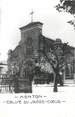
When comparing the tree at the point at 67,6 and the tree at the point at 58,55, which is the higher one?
the tree at the point at 67,6

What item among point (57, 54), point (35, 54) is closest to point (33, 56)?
point (35, 54)

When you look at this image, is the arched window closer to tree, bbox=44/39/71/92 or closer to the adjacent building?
the adjacent building

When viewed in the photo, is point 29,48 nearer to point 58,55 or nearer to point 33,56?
point 33,56

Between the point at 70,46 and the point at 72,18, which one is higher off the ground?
the point at 72,18

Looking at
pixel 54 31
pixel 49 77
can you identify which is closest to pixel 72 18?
pixel 54 31

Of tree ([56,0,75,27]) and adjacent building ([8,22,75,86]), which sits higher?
tree ([56,0,75,27])

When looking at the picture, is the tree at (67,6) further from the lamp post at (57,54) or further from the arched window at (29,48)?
the arched window at (29,48)

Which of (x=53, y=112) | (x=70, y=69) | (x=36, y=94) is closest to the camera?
(x=53, y=112)

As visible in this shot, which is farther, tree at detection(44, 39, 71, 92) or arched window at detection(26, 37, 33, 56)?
arched window at detection(26, 37, 33, 56)

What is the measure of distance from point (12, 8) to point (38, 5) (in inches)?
11.0

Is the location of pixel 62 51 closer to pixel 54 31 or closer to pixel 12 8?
pixel 54 31

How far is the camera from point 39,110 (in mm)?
2996

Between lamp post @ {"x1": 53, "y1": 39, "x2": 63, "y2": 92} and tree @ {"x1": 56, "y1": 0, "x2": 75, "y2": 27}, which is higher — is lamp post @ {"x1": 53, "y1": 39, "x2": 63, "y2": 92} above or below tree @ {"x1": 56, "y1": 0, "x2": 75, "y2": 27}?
below

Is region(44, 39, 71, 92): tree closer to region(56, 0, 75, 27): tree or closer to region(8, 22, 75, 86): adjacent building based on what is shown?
region(8, 22, 75, 86): adjacent building
